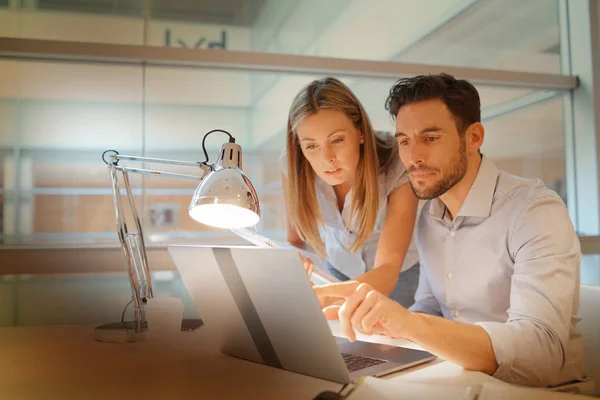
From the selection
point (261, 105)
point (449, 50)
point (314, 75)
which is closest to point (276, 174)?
point (261, 105)

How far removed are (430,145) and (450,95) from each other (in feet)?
0.36

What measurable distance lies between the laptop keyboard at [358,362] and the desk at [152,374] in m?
0.05

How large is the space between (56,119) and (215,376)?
5.26ft

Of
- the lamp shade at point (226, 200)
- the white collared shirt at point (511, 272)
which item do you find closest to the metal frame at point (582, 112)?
the white collared shirt at point (511, 272)

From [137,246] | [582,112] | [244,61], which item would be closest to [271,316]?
[137,246]

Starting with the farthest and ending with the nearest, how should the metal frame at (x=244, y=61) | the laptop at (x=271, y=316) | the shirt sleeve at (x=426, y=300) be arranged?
the metal frame at (x=244, y=61)
the shirt sleeve at (x=426, y=300)
the laptop at (x=271, y=316)

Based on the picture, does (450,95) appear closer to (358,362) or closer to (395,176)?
(395,176)

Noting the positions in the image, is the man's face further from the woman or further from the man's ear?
the woman

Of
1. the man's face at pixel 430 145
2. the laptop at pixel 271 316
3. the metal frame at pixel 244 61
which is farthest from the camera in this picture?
the metal frame at pixel 244 61

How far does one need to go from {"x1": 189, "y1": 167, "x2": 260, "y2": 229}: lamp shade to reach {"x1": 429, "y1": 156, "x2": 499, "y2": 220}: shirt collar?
474 mm

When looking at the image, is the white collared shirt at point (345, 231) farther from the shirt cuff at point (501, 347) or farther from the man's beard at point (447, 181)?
the shirt cuff at point (501, 347)

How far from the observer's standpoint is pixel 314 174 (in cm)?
153

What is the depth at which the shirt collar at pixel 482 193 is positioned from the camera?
1.12 m

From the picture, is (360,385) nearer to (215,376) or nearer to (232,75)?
(215,376)
